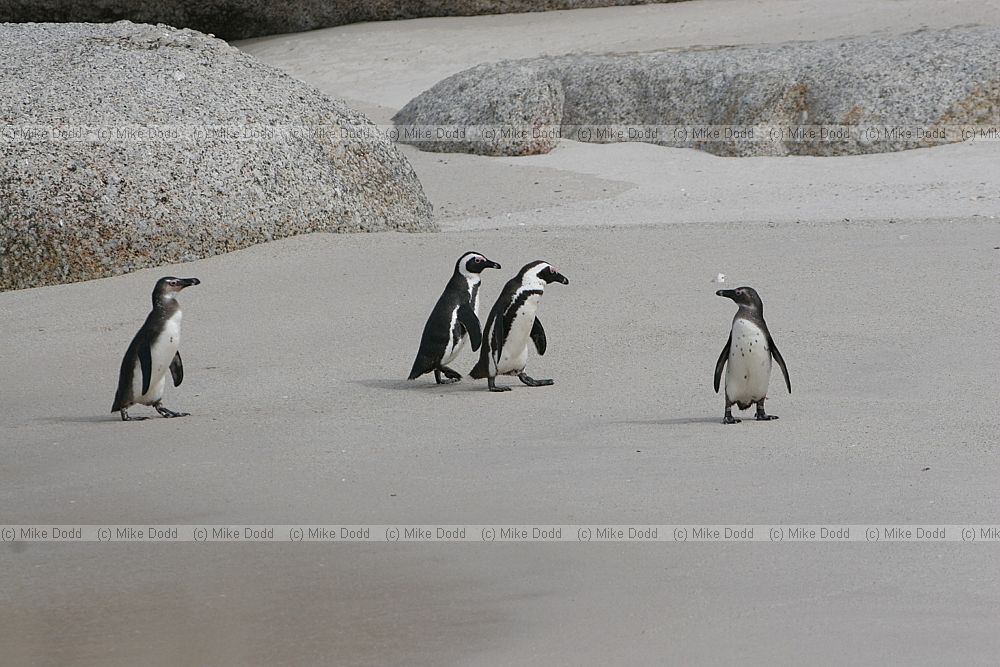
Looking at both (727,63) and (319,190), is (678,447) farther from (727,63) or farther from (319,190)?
(727,63)

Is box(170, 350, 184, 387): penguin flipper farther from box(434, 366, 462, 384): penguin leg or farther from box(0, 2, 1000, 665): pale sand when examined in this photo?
box(434, 366, 462, 384): penguin leg

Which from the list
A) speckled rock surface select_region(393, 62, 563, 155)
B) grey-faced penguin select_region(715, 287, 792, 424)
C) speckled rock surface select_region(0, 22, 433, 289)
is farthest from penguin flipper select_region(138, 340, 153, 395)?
speckled rock surface select_region(393, 62, 563, 155)

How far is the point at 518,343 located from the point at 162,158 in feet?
11.2

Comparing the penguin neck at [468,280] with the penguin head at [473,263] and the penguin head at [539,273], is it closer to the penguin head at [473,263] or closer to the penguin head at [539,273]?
the penguin head at [473,263]

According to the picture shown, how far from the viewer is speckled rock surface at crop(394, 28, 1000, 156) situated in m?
11.8

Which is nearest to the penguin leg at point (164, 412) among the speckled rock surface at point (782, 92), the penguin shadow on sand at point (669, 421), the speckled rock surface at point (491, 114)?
the penguin shadow on sand at point (669, 421)

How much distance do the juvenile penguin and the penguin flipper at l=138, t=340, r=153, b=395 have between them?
1.05 metres

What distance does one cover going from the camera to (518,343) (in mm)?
5418

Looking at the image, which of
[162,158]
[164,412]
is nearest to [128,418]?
[164,412]

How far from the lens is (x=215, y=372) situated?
572 cm

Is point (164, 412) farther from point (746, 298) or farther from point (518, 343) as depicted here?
point (746, 298)

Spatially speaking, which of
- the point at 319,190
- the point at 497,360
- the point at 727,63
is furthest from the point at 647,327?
the point at 727,63

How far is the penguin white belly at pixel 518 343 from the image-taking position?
542 centimetres

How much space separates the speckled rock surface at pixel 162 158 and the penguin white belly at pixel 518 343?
304 centimetres
